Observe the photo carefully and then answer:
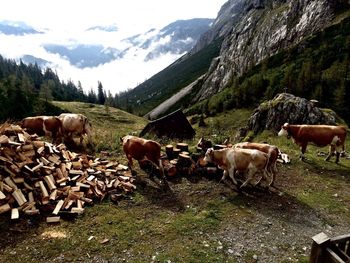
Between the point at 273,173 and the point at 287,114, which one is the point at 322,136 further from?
the point at 287,114

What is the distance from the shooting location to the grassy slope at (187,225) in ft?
39.1

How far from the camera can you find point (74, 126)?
2362 cm

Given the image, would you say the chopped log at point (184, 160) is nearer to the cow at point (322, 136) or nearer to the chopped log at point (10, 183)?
the cow at point (322, 136)

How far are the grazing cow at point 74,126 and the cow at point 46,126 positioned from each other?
1.54 feet

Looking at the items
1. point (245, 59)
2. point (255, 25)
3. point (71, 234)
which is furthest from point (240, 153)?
point (255, 25)

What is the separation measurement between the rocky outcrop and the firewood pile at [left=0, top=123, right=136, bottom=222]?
95.2 feet

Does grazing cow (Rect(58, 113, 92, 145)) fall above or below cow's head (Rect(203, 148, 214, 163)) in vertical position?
above

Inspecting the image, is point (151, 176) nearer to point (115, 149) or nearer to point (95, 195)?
point (95, 195)

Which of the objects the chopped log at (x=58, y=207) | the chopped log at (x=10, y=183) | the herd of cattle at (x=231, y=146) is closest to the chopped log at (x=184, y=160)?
the herd of cattle at (x=231, y=146)

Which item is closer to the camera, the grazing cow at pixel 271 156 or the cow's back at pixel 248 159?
the cow's back at pixel 248 159

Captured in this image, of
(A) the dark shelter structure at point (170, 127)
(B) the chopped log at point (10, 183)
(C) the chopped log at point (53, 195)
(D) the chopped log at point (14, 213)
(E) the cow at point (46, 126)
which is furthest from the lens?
(A) the dark shelter structure at point (170, 127)

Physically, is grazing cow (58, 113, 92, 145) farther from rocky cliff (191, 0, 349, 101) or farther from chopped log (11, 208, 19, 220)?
rocky cliff (191, 0, 349, 101)

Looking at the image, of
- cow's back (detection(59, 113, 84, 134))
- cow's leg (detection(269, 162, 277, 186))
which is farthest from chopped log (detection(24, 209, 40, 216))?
cow's leg (detection(269, 162, 277, 186))

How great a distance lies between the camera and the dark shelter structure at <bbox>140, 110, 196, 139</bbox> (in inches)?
1235
